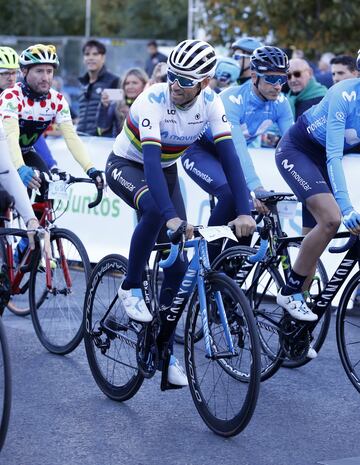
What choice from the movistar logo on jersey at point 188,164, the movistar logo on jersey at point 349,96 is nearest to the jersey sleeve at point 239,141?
the movistar logo on jersey at point 188,164

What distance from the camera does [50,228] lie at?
7.56 meters

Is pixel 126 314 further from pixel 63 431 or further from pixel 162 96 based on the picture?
pixel 162 96

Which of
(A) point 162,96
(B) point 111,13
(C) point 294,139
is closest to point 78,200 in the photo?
(C) point 294,139

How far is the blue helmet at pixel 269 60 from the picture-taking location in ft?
25.0

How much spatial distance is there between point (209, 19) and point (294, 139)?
15.1 m

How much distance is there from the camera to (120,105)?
40.5 ft

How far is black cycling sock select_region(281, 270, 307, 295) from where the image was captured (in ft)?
21.5

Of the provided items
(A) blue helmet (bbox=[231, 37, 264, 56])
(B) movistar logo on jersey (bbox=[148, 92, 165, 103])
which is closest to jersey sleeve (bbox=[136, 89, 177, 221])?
(B) movistar logo on jersey (bbox=[148, 92, 165, 103])

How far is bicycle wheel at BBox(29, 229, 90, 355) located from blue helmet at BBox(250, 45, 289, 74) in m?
1.78

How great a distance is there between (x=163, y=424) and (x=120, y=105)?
6.95 metres

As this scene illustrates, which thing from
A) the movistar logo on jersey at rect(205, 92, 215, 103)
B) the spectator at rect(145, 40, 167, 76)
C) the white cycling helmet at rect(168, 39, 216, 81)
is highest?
the white cycling helmet at rect(168, 39, 216, 81)

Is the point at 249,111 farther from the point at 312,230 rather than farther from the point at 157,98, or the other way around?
the point at 157,98

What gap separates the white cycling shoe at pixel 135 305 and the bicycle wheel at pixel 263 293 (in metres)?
0.81

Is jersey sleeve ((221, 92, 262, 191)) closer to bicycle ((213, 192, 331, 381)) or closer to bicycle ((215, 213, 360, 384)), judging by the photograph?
bicycle ((213, 192, 331, 381))
